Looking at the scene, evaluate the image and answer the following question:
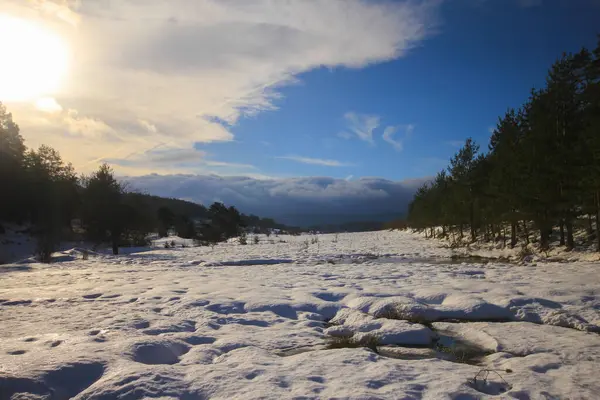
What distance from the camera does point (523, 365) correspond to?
165 inches

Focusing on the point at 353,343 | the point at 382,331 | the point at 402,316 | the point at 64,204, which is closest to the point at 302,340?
the point at 353,343

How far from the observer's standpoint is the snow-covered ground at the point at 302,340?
3.59 meters

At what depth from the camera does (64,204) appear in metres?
43.4

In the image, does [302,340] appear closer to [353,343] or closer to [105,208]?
[353,343]

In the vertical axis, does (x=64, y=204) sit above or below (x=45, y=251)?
above

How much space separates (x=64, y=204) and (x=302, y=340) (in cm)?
4787

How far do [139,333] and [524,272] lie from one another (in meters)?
12.0

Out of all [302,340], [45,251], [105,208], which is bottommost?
[302,340]

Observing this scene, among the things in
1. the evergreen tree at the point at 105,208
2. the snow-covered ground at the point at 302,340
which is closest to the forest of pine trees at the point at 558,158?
the snow-covered ground at the point at 302,340

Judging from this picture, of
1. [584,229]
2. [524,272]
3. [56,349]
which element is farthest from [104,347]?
[584,229]

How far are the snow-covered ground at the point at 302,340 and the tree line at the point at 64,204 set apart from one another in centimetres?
1590

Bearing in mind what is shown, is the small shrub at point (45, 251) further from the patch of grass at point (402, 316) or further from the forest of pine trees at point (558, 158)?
the forest of pine trees at point (558, 158)

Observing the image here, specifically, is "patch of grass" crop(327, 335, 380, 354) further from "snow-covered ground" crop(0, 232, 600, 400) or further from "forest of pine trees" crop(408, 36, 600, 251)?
"forest of pine trees" crop(408, 36, 600, 251)

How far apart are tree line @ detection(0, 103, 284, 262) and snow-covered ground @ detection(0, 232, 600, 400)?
626 inches
